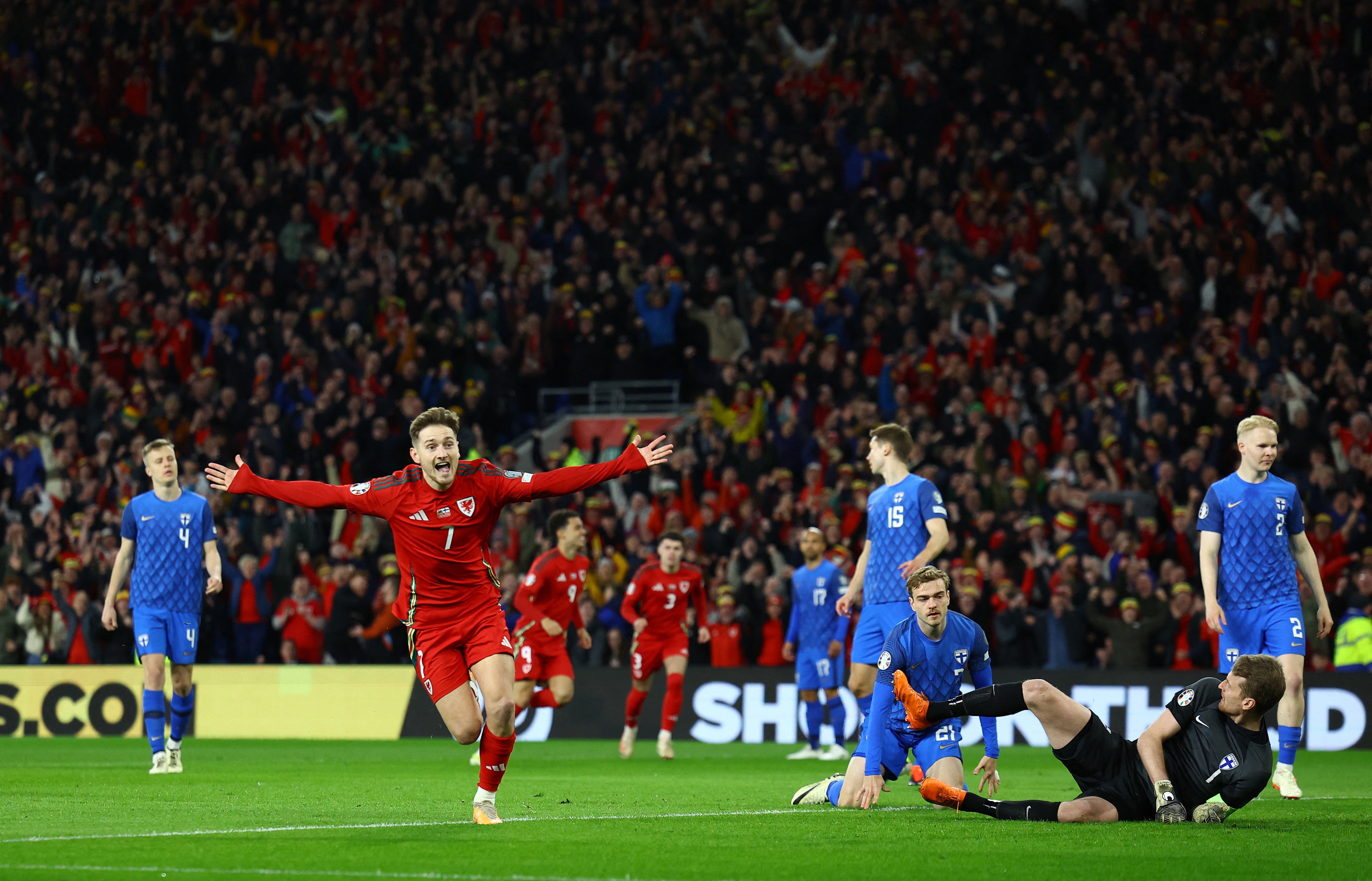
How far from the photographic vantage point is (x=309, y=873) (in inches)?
263

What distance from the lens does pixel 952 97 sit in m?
26.4

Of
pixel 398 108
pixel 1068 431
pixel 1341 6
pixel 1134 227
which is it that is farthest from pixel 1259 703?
pixel 398 108

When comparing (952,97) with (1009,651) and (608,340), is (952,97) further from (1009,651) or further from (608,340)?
(1009,651)

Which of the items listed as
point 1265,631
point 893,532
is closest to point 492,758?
point 893,532

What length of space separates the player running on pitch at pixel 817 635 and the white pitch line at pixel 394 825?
6248 mm

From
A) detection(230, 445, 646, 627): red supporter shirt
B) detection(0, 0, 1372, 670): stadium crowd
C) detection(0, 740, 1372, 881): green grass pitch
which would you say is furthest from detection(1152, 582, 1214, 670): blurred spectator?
detection(230, 445, 646, 627): red supporter shirt

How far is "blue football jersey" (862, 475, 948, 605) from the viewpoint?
1218cm

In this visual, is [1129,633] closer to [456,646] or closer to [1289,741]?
→ [1289,741]

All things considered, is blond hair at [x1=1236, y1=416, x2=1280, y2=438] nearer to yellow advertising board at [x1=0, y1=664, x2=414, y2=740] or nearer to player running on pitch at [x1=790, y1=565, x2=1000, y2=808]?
player running on pitch at [x1=790, y1=565, x2=1000, y2=808]

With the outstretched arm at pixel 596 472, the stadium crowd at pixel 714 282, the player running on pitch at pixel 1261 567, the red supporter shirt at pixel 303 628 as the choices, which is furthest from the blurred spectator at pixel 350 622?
the outstretched arm at pixel 596 472

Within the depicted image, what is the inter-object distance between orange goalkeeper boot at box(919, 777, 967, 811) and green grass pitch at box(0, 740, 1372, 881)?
12 centimetres

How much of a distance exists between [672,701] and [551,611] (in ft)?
5.15

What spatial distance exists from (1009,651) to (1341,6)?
1241 centimetres

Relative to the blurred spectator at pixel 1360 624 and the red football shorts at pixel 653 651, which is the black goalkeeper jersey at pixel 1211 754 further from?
the blurred spectator at pixel 1360 624
